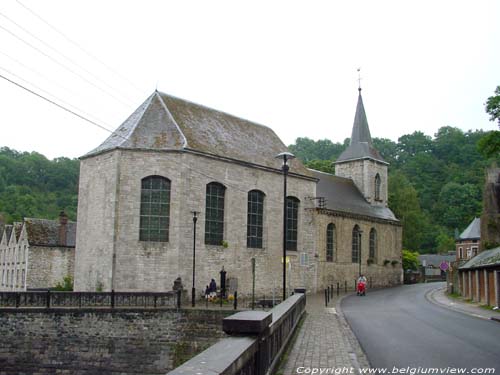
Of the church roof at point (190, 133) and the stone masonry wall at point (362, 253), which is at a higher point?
the church roof at point (190, 133)

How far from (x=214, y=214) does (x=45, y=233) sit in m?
21.9

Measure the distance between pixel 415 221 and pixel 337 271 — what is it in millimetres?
32196

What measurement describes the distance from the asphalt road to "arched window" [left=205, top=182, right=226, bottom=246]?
13.1 meters

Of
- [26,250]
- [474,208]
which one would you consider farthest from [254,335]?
[474,208]

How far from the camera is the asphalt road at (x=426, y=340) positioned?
10195mm

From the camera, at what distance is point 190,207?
31125 millimetres

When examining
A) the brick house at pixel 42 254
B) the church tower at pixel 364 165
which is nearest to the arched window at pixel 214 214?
the brick house at pixel 42 254

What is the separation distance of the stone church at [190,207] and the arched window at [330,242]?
350mm

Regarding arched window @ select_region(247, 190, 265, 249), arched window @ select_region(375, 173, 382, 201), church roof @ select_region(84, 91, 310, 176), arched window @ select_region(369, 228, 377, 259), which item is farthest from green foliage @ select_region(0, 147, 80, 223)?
arched window @ select_region(247, 190, 265, 249)

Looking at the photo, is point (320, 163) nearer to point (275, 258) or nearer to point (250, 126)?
point (250, 126)

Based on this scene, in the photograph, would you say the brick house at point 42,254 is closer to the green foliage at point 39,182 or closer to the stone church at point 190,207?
the stone church at point 190,207

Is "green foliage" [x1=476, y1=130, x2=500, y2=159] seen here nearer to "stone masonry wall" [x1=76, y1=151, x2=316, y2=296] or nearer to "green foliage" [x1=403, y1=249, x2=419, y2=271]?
"stone masonry wall" [x1=76, y1=151, x2=316, y2=296]

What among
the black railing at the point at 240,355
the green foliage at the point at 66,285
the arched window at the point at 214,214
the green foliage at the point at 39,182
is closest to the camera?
the black railing at the point at 240,355

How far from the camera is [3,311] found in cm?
2208
